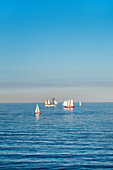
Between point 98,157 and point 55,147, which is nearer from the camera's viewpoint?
point 98,157

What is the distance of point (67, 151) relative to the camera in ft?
200

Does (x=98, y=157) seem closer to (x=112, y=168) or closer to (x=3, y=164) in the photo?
(x=112, y=168)

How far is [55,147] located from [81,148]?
19.9ft

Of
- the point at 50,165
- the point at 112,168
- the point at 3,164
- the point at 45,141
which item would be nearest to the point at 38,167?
the point at 50,165

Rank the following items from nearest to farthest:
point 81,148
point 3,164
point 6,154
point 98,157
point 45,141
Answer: point 3,164 → point 98,157 → point 6,154 → point 81,148 → point 45,141

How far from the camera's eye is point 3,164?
50.8 meters

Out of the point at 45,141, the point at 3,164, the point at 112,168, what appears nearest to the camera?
the point at 112,168

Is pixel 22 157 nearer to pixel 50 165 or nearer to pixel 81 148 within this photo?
pixel 50 165

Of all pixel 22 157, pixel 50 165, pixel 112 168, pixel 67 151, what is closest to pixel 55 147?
pixel 67 151

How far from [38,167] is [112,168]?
1249 cm

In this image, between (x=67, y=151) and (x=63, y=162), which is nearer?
(x=63, y=162)

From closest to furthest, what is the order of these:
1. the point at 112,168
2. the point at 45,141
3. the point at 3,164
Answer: the point at 112,168, the point at 3,164, the point at 45,141

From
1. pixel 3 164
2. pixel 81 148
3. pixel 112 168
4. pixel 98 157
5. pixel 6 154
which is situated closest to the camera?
pixel 112 168

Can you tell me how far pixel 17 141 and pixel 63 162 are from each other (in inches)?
1042
